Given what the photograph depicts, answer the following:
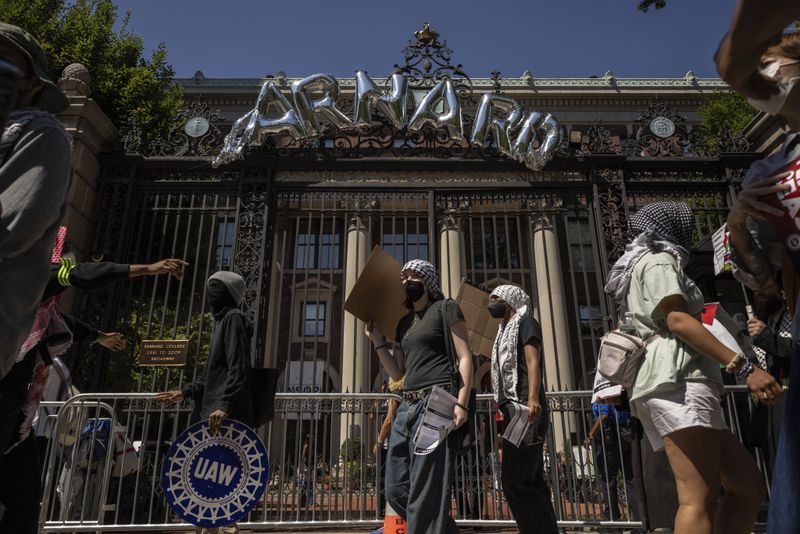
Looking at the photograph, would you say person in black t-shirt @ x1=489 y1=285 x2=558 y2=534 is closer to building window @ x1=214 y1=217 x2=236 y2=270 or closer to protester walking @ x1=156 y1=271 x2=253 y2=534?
protester walking @ x1=156 y1=271 x2=253 y2=534

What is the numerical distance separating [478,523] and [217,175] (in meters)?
6.21

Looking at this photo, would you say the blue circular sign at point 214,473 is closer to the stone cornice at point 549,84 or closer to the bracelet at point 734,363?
the bracelet at point 734,363

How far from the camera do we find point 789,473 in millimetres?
1304

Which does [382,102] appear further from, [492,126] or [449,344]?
[449,344]

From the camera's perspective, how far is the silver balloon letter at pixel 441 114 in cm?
857

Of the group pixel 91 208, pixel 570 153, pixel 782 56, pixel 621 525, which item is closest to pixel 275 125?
pixel 91 208

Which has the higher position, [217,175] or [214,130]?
[214,130]

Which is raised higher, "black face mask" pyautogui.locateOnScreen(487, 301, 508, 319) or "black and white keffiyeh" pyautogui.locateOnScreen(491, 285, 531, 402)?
"black face mask" pyautogui.locateOnScreen(487, 301, 508, 319)

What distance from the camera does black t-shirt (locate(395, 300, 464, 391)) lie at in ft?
11.8

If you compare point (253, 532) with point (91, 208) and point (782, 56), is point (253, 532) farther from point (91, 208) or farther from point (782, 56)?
point (782, 56)

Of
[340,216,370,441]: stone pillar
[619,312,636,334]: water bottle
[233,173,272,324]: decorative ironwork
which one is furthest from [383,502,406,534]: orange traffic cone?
[340,216,370,441]: stone pillar

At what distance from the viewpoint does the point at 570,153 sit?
8.59 metres

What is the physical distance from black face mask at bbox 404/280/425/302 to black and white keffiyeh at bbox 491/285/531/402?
2.83ft

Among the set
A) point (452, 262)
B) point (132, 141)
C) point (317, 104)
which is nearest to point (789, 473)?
point (317, 104)
